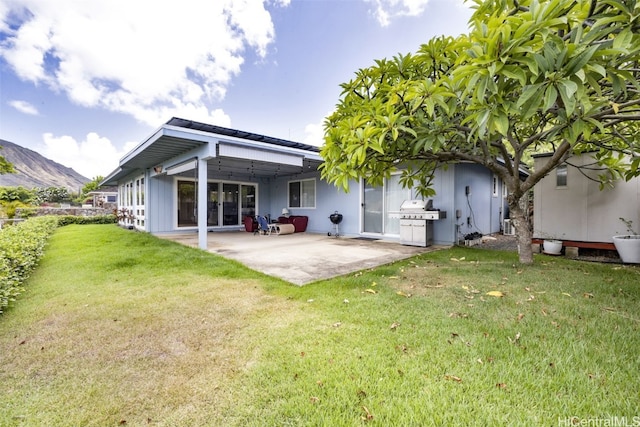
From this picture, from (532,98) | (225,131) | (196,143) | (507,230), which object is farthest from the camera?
(507,230)

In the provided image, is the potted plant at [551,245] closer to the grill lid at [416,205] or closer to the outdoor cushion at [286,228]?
the grill lid at [416,205]

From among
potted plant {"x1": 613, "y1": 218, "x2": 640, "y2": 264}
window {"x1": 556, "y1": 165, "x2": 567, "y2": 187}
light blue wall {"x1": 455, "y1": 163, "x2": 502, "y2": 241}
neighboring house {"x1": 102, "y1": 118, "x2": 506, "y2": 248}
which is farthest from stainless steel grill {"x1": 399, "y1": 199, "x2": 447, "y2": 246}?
potted plant {"x1": 613, "y1": 218, "x2": 640, "y2": 264}

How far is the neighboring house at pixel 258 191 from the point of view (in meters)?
6.81

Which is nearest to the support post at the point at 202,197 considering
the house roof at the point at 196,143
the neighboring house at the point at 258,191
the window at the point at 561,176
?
the neighboring house at the point at 258,191

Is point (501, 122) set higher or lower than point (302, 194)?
lower

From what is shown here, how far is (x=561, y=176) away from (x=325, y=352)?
658cm

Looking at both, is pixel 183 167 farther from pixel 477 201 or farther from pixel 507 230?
pixel 507 230

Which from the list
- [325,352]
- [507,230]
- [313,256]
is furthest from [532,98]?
[507,230]

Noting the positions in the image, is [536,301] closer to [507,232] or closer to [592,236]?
[592,236]

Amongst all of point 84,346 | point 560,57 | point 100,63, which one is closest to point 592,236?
point 560,57

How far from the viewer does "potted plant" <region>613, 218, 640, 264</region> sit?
15.7ft

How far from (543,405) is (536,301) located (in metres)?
1.92

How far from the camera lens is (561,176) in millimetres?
5891

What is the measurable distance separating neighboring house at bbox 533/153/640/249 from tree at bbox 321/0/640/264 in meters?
1.20
